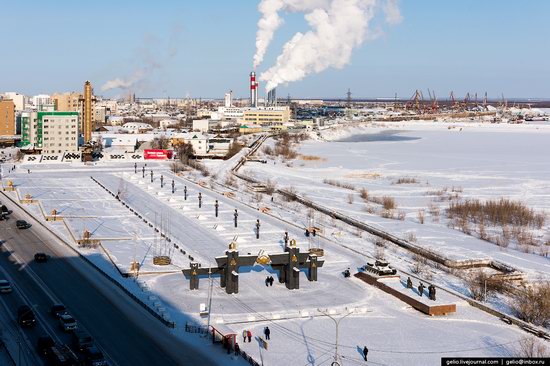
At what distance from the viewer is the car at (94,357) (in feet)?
35.4

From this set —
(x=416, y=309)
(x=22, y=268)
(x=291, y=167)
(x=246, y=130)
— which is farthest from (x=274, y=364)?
(x=246, y=130)

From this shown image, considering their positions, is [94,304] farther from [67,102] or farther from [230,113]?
[230,113]

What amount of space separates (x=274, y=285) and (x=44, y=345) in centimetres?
632

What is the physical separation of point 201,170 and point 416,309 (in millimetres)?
28029

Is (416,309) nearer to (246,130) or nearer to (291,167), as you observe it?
(291,167)

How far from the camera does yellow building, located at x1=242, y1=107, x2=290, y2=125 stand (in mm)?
84688

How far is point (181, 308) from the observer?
47.2ft

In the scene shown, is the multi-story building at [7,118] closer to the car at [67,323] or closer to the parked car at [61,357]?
the car at [67,323]

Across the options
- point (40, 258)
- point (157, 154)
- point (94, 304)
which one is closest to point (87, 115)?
point (157, 154)

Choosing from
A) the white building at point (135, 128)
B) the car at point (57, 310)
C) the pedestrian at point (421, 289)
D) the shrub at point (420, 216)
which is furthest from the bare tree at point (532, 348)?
the white building at point (135, 128)

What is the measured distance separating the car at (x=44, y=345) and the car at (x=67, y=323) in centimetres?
65

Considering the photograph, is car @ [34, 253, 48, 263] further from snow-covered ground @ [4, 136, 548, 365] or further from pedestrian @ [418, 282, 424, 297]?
pedestrian @ [418, 282, 424, 297]

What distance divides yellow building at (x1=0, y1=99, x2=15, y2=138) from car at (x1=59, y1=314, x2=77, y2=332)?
185ft

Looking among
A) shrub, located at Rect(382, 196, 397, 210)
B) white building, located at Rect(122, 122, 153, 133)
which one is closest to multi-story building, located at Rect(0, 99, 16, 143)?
white building, located at Rect(122, 122, 153, 133)
